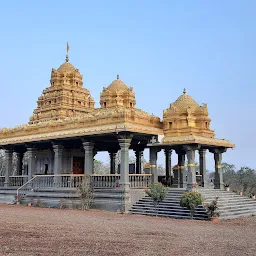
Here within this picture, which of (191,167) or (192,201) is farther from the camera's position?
(191,167)

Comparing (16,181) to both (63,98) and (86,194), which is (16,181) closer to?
(63,98)

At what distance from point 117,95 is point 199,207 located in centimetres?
1049

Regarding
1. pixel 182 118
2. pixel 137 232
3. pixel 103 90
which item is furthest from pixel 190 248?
pixel 103 90

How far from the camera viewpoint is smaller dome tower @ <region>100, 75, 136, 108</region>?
80.7ft

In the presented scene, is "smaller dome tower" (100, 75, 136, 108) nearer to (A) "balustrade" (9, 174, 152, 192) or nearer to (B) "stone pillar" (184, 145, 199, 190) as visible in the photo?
(A) "balustrade" (9, 174, 152, 192)

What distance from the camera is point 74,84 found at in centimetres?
2877

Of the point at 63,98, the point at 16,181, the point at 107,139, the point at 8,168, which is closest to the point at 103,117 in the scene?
the point at 107,139

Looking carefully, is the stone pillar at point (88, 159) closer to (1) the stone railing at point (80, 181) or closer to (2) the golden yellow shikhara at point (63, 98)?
(1) the stone railing at point (80, 181)

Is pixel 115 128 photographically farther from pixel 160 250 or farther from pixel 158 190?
pixel 160 250

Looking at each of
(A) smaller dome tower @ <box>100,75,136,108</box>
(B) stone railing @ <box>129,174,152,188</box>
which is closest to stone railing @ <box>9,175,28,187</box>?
(A) smaller dome tower @ <box>100,75,136,108</box>

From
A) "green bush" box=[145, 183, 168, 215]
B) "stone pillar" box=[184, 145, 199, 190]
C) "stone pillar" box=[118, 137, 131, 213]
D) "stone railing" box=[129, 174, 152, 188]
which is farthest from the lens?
"stone railing" box=[129, 174, 152, 188]

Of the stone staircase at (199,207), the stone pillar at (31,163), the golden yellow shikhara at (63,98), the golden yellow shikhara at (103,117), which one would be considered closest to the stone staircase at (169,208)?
the stone staircase at (199,207)

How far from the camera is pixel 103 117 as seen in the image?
65.5 ft

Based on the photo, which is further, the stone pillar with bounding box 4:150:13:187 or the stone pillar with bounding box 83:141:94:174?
the stone pillar with bounding box 4:150:13:187
